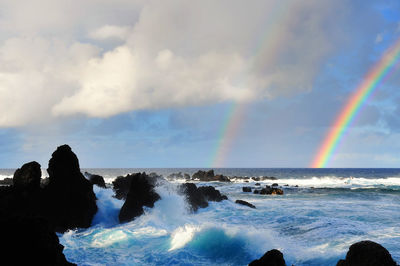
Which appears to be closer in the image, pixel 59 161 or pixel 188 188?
pixel 59 161

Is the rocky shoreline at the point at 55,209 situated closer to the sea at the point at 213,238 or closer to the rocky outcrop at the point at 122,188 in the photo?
the sea at the point at 213,238

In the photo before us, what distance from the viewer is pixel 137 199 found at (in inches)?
896

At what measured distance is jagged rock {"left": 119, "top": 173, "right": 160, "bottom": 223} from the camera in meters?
22.0

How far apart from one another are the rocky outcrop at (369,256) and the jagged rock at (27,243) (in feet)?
25.7

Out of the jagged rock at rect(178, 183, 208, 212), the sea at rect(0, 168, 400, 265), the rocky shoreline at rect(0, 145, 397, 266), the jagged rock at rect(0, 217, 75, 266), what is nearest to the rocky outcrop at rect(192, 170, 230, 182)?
the jagged rock at rect(178, 183, 208, 212)

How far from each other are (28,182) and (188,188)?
1397cm

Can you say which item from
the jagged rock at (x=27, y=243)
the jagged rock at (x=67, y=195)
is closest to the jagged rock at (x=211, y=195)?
the jagged rock at (x=67, y=195)

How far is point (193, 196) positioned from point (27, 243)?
20691 mm

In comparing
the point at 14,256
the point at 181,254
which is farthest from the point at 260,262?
the point at 14,256

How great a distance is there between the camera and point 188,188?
30.0 metres

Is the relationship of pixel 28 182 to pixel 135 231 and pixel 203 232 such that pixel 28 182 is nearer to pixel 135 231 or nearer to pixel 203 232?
pixel 135 231

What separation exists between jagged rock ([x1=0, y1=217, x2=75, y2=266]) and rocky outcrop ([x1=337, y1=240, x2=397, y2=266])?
25.7 feet

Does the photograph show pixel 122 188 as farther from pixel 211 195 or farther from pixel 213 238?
pixel 213 238

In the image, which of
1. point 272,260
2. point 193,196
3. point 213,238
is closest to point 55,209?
point 213,238
